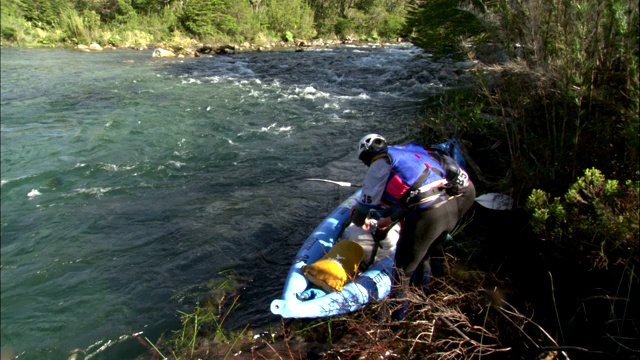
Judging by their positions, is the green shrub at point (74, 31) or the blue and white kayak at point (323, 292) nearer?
the blue and white kayak at point (323, 292)

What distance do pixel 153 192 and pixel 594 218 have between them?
19.0ft

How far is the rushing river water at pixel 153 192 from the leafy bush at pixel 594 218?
8.22 feet

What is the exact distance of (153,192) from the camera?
621 centimetres

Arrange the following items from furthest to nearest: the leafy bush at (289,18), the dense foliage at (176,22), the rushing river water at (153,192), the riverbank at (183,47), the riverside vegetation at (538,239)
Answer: the leafy bush at (289,18) < the dense foliage at (176,22) < the riverbank at (183,47) < the rushing river water at (153,192) < the riverside vegetation at (538,239)

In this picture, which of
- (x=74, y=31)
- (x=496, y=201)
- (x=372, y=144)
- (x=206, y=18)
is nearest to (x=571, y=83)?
(x=496, y=201)

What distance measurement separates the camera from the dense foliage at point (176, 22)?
25.1 meters

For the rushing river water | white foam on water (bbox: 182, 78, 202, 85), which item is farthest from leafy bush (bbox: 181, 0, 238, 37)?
the rushing river water

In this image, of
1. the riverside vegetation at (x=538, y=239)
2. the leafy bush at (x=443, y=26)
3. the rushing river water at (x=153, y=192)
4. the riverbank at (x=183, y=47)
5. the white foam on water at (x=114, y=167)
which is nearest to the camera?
the riverside vegetation at (x=538, y=239)

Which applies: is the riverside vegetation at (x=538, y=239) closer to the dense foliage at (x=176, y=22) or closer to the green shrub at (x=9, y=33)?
the dense foliage at (x=176, y=22)

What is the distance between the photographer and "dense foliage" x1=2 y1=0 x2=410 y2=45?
2511 cm

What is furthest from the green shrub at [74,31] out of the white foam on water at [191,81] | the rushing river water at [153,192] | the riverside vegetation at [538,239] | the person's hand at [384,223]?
the person's hand at [384,223]

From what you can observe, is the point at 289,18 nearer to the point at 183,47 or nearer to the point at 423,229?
the point at 183,47

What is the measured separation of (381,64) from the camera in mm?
19250

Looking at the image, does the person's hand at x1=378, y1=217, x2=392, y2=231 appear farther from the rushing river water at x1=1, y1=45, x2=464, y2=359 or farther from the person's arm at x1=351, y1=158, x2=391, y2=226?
the rushing river water at x1=1, y1=45, x2=464, y2=359
